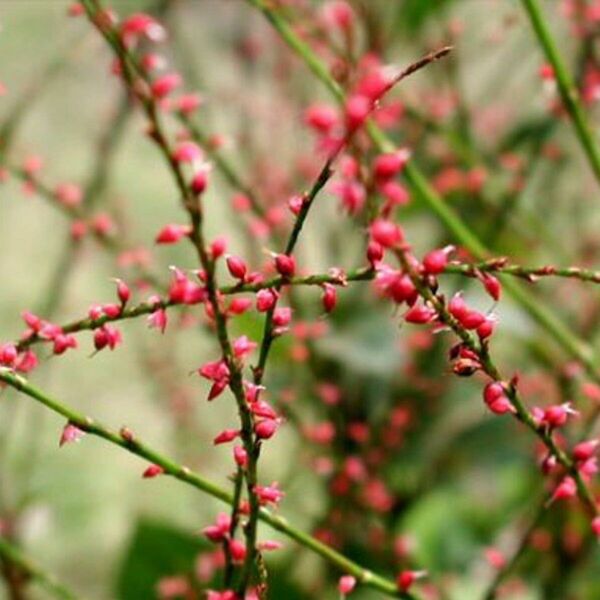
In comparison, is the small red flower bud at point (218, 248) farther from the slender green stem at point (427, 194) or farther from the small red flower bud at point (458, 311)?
the slender green stem at point (427, 194)

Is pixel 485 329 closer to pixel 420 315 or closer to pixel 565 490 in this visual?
pixel 420 315

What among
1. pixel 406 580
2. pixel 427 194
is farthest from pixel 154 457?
pixel 427 194

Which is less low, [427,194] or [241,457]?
[427,194]

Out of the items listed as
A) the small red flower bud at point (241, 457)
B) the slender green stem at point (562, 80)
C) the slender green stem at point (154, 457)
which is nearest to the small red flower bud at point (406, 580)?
the slender green stem at point (154, 457)

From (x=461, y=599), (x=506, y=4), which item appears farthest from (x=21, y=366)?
(x=506, y=4)

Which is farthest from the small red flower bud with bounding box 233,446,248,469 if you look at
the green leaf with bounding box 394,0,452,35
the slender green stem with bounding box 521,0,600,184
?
the green leaf with bounding box 394,0,452,35

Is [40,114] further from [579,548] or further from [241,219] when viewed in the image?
[579,548]
